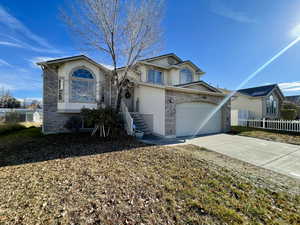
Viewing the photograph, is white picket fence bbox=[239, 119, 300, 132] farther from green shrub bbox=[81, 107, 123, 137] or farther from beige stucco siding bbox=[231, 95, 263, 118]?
green shrub bbox=[81, 107, 123, 137]

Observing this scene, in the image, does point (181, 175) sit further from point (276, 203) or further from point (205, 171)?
point (276, 203)

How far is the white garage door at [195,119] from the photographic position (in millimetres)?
9602

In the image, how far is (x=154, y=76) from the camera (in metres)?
13.7

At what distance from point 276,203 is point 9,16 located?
1352 cm

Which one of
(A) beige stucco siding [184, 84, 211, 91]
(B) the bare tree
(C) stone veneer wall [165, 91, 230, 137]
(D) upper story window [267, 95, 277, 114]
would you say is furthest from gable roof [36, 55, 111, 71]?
(D) upper story window [267, 95, 277, 114]

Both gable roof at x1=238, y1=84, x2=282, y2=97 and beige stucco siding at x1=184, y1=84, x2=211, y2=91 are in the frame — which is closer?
beige stucco siding at x1=184, y1=84, x2=211, y2=91

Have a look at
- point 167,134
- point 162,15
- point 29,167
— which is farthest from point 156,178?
point 162,15

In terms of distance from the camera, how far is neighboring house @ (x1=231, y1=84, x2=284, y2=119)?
1884 centimetres

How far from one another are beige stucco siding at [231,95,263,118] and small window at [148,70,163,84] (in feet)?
39.7

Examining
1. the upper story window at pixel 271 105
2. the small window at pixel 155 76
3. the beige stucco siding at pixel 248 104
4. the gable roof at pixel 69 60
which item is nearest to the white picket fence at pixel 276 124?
the beige stucco siding at pixel 248 104

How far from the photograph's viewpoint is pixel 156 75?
13859 millimetres

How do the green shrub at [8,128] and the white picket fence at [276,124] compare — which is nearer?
the green shrub at [8,128]

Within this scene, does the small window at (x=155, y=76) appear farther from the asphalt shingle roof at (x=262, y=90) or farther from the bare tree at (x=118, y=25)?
the asphalt shingle roof at (x=262, y=90)

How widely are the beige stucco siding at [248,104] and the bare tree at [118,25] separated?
16.3 m
